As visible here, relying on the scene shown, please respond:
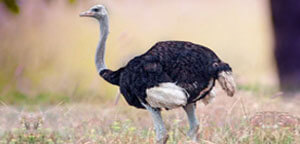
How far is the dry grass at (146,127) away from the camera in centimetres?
643

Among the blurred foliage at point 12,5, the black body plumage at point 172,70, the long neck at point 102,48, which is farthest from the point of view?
the blurred foliage at point 12,5

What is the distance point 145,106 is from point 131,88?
0.22m

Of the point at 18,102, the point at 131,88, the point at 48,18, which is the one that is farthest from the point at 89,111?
the point at 48,18

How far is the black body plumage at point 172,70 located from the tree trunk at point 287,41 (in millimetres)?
6665

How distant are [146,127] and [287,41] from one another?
562 cm

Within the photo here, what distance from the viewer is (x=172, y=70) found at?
5930 millimetres

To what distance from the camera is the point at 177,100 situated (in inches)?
227

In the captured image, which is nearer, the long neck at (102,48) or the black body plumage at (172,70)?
the black body plumage at (172,70)

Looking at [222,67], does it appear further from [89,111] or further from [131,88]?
[89,111]

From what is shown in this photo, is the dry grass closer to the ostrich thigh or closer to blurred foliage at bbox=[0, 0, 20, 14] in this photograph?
the ostrich thigh

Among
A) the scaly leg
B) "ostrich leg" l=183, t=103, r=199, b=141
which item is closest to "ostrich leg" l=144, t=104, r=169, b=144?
"ostrich leg" l=183, t=103, r=199, b=141

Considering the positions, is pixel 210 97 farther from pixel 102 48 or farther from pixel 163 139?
pixel 102 48

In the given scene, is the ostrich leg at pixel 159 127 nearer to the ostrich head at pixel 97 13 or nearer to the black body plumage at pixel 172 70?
the black body plumage at pixel 172 70

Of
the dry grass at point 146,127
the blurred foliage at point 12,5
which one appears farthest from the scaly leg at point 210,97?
the blurred foliage at point 12,5
